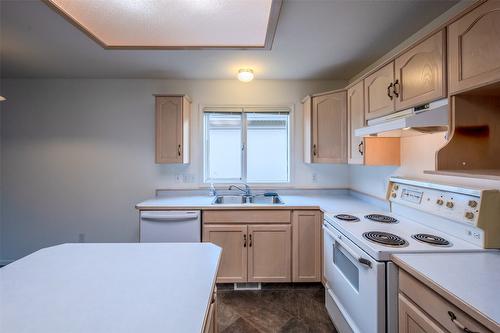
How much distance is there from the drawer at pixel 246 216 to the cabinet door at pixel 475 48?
1.63 meters

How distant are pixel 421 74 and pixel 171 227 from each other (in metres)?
2.34

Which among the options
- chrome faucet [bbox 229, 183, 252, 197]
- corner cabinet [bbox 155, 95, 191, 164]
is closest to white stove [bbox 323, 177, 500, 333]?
chrome faucet [bbox 229, 183, 252, 197]

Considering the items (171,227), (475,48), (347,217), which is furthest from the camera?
(171,227)

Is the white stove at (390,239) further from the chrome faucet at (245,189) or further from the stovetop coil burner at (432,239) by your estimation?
the chrome faucet at (245,189)

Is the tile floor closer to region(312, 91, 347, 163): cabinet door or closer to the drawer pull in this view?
the drawer pull

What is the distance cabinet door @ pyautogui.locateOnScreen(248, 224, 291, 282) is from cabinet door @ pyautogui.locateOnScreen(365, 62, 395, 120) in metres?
1.33

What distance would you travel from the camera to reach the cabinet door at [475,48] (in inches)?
35.8

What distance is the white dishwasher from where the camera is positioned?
7.31 feet

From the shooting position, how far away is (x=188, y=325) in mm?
643

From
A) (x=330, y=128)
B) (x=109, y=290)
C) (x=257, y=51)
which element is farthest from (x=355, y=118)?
(x=109, y=290)

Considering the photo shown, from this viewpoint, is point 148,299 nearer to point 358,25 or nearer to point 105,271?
point 105,271

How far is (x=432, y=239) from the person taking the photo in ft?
4.21

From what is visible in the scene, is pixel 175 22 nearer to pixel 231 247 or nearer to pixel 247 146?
pixel 247 146

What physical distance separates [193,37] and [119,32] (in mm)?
595
